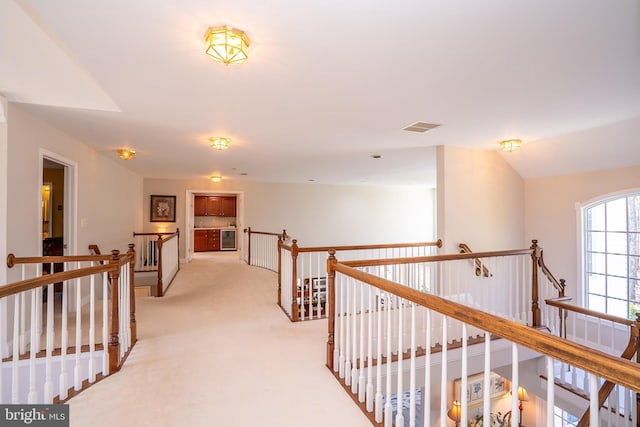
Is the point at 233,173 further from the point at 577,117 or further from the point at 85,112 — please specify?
the point at 577,117

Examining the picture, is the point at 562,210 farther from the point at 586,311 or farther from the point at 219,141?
the point at 219,141

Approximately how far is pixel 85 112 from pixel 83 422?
289 cm

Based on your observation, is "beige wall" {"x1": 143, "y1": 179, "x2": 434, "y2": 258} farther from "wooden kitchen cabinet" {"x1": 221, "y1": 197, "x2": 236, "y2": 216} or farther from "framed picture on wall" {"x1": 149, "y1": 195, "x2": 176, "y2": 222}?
"wooden kitchen cabinet" {"x1": 221, "y1": 197, "x2": 236, "y2": 216}

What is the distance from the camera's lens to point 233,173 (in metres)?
7.69

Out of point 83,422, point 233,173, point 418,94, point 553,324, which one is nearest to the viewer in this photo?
point 83,422

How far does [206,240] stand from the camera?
11039 mm

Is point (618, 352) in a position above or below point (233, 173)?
below

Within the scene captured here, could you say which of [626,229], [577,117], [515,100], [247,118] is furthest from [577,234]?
[247,118]

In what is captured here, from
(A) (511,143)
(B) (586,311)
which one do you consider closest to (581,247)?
(B) (586,311)

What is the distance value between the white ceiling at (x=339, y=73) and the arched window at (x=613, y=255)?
73 centimetres

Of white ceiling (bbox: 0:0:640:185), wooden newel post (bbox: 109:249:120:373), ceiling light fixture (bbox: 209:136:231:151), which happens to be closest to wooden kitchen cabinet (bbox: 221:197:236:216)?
white ceiling (bbox: 0:0:640:185)

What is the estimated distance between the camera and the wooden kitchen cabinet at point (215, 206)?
11.1 m

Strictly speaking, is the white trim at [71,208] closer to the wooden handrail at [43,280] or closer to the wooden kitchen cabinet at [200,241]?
the wooden handrail at [43,280]

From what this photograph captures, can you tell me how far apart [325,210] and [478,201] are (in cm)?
536
